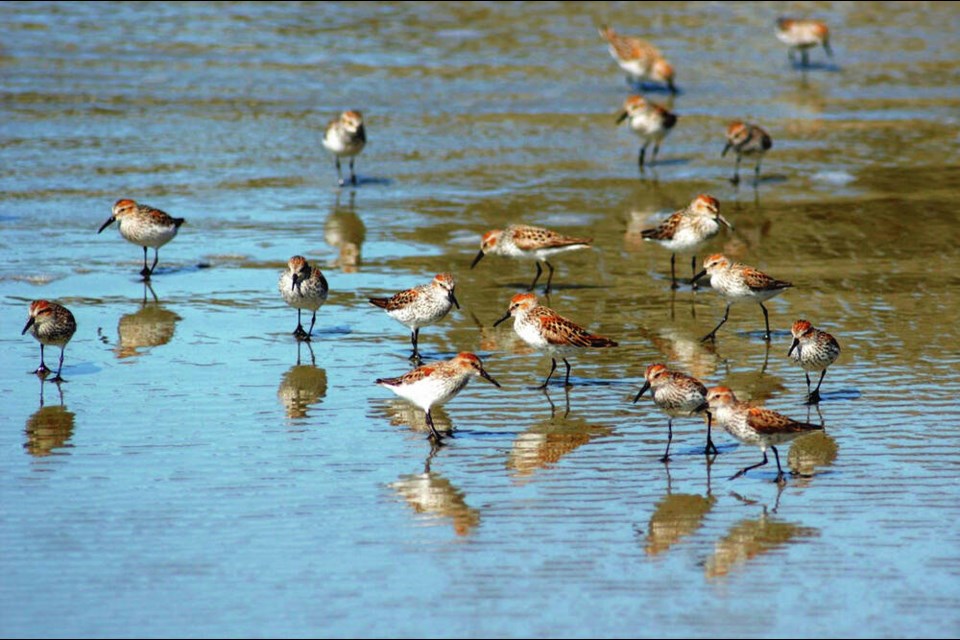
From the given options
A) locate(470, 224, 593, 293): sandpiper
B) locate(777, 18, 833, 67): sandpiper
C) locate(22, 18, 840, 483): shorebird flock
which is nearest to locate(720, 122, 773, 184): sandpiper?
locate(22, 18, 840, 483): shorebird flock

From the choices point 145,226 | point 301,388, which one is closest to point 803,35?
point 145,226

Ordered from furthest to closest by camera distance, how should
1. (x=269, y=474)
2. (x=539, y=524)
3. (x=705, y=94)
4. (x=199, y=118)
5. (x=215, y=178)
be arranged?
(x=705, y=94)
(x=199, y=118)
(x=215, y=178)
(x=269, y=474)
(x=539, y=524)

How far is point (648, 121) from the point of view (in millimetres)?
22812

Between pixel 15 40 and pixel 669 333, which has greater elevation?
pixel 15 40

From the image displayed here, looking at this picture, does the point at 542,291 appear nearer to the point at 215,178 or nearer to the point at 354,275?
the point at 354,275

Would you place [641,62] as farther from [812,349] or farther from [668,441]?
[668,441]

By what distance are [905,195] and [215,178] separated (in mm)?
9731

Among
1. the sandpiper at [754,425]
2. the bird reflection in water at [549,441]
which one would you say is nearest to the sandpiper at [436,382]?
the bird reflection in water at [549,441]

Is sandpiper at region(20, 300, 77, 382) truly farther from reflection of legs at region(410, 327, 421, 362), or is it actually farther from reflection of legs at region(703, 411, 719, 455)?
reflection of legs at region(703, 411, 719, 455)

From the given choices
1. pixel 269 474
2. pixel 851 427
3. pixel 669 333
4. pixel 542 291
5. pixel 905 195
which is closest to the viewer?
pixel 269 474

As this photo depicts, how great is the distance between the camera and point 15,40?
1210 inches

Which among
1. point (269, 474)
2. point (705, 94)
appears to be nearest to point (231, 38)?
point (705, 94)

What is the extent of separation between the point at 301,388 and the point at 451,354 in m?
1.79

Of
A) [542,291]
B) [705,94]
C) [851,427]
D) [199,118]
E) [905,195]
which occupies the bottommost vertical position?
[851,427]
